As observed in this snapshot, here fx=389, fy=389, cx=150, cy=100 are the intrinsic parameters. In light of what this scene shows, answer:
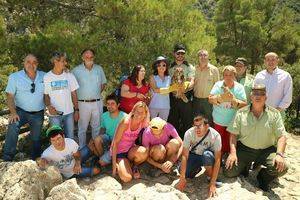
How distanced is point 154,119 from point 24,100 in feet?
6.57

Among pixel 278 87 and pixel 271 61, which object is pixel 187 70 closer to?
pixel 271 61

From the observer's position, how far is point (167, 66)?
21.0 feet

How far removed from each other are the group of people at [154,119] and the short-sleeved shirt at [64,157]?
14mm

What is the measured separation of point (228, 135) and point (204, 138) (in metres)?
0.71

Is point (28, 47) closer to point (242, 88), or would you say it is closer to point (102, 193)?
point (102, 193)

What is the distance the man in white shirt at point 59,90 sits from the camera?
19.4 ft

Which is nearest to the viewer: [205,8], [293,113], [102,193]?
[102,193]

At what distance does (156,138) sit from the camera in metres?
5.92

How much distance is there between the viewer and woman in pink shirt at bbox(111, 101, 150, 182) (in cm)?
572

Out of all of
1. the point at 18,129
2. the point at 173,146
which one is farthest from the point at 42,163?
the point at 173,146

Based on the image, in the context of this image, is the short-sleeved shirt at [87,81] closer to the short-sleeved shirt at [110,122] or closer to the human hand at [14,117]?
the short-sleeved shirt at [110,122]

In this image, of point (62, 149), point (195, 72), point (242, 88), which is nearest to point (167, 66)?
point (195, 72)

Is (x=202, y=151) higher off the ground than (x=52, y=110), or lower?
lower

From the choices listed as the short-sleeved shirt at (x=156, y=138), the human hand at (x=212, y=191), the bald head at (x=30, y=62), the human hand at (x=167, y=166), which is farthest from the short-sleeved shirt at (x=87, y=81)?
the human hand at (x=212, y=191)
